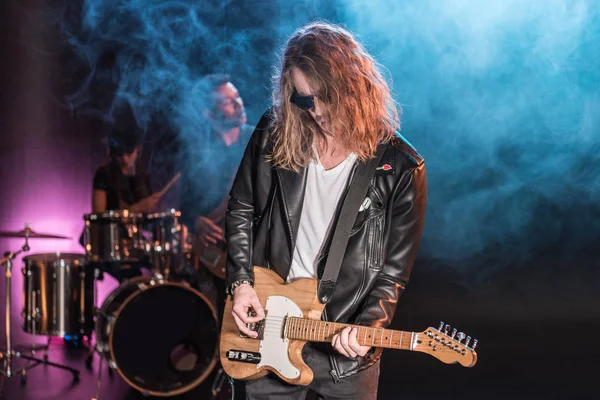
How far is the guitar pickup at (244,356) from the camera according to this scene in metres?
2.48

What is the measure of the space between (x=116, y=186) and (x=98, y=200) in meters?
0.20

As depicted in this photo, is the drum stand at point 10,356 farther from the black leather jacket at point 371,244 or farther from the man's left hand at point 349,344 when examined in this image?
the man's left hand at point 349,344

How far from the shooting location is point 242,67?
6844mm

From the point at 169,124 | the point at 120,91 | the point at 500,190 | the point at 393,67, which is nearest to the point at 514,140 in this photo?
the point at 500,190

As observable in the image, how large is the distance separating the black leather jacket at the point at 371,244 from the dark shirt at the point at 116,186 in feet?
13.6

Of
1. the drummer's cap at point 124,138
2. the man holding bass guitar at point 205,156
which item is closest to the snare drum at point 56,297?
the man holding bass guitar at point 205,156

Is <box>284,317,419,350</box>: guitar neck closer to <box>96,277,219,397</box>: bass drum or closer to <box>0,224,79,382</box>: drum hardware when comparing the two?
<box>96,277,219,397</box>: bass drum

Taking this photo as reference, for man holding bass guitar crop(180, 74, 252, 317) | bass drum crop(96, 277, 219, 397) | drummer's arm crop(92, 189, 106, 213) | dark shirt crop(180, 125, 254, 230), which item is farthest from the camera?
dark shirt crop(180, 125, 254, 230)

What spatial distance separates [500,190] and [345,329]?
16.4ft

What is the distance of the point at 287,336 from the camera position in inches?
96.0

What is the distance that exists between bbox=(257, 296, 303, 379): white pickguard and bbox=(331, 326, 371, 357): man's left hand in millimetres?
239

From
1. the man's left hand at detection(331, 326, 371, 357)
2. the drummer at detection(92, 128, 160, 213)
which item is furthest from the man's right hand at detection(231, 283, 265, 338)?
the drummer at detection(92, 128, 160, 213)

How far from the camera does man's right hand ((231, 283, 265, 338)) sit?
247cm

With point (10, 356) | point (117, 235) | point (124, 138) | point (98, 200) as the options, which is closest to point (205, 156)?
point (124, 138)
